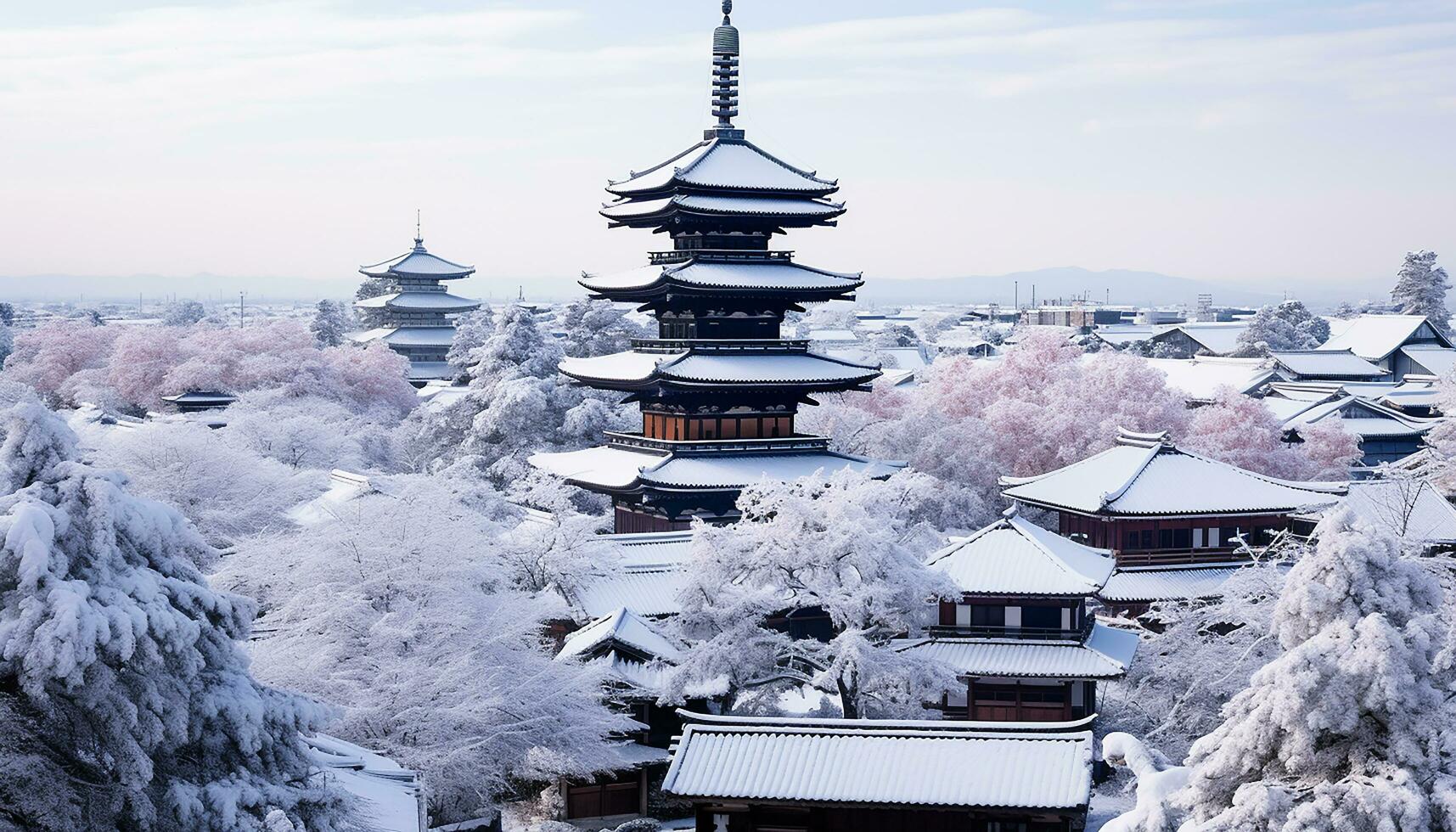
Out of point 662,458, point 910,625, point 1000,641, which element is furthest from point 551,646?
point 662,458

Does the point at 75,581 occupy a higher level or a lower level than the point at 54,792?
higher

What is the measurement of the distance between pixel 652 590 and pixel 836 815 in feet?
30.8

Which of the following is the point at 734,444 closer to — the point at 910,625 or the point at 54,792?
the point at 910,625

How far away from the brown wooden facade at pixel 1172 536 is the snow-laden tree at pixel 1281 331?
1901 inches

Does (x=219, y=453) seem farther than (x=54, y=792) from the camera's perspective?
Yes

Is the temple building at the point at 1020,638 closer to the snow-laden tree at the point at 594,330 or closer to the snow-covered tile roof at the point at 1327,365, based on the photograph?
the snow-laden tree at the point at 594,330

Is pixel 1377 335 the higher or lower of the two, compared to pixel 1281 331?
higher

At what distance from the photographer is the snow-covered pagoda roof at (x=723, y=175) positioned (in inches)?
1480

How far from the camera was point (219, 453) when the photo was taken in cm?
3566

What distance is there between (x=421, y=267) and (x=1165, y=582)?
57102 mm

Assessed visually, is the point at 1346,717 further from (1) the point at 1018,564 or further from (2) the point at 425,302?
(2) the point at 425,302

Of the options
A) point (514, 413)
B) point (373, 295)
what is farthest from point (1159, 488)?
point (373, 295)

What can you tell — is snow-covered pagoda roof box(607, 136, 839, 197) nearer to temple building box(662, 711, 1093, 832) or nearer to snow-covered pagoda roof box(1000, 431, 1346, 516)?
snow-covered pagoda roof box(1000, 431, 1346, 516)

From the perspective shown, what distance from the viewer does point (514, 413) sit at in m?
46.0
